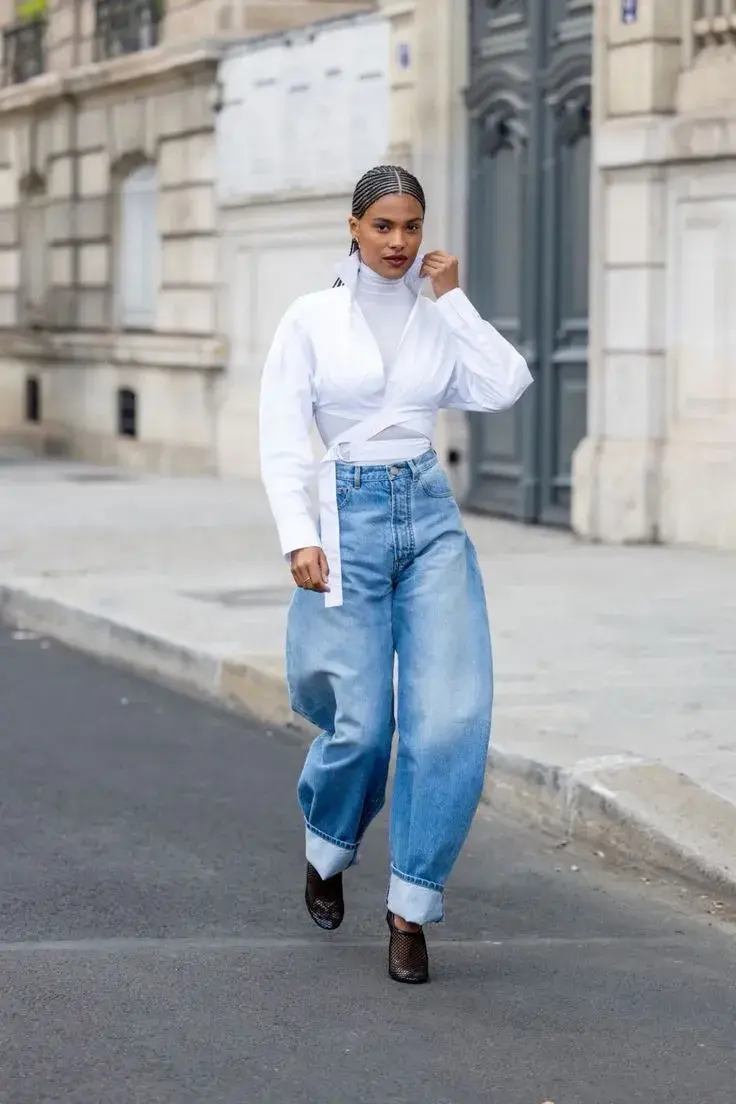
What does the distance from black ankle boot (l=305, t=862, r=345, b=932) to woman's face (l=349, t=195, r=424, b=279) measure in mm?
1392

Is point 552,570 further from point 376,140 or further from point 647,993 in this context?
point 647,993

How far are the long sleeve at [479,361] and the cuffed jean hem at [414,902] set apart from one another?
1.03m

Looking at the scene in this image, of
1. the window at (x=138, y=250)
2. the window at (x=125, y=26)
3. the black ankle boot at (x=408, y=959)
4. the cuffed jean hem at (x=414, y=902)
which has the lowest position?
the black ankle boot at (x=408, y=959)

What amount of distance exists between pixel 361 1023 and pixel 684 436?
358 inches

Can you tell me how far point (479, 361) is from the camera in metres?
4.99

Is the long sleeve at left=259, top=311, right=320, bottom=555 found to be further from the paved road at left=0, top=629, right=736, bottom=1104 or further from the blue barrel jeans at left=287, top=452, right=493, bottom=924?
the paved road at left=0, top=629, right=736, bottom=1104

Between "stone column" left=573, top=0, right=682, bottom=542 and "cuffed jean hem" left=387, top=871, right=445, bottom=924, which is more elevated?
"stone column" left=573, top=0, right=682, bottom=542

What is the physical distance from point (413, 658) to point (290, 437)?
537 mm

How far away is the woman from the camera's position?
16.1 ft

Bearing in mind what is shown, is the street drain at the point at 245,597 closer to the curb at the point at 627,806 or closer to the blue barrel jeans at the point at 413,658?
the curb at the point at 627,806

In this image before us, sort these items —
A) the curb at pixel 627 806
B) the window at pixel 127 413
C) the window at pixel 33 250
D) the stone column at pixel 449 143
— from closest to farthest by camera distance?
1. the curb at pixel 627 806
2. the stone column at pixel 449 143
3. the window at pixel 127 413
4. the window at pixel 33 250

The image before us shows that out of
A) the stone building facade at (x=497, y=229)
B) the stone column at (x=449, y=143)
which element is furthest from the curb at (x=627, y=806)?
the stone column at (x=449, y=143)

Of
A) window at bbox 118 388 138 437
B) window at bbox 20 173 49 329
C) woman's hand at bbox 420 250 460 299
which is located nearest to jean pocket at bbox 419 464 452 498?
woman's hand at bbox 420 250 460 299

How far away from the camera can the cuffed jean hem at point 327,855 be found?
517 centimetres
